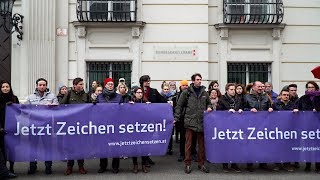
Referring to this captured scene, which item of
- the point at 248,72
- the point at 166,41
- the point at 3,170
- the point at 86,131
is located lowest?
the point at 3,170

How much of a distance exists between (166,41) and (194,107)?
15.8 ft

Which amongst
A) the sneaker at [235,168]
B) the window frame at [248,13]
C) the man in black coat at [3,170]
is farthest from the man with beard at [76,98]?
the window frame at [248,13]

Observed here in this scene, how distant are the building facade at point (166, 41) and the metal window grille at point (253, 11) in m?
0.03

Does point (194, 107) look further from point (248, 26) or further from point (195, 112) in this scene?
point (248, 26)

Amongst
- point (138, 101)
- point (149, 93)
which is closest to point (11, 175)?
point (138, 101)

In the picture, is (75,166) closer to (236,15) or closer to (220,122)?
(220,122)

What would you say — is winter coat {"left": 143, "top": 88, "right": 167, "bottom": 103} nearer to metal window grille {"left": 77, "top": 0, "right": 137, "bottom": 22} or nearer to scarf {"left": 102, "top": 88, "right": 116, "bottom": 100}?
scarf {"left": 102, "top": 88, "right": 116, "bottom": 100}

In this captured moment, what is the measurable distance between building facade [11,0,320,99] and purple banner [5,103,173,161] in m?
4.53

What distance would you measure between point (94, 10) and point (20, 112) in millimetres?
5786

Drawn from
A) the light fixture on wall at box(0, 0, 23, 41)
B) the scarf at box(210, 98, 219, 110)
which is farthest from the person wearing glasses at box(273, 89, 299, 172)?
the light fixture on wall at box(0, 0, 23, 41)

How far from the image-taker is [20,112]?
7512mm

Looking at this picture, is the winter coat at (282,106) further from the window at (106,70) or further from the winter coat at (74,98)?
the window at (106,70)

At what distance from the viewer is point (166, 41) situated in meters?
12.3

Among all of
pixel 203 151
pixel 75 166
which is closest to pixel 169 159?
pixel 203 151
